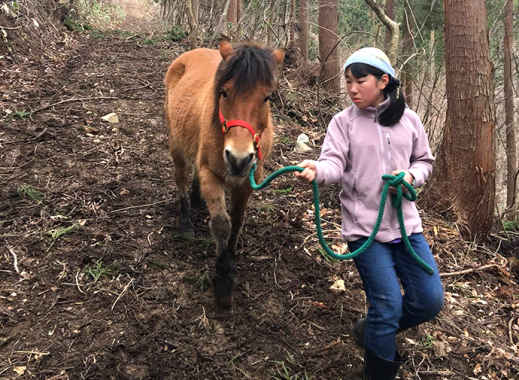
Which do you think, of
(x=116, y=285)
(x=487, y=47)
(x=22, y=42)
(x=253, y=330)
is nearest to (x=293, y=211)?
(x=253, y=330)

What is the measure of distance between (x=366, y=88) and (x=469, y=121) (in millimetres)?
3308

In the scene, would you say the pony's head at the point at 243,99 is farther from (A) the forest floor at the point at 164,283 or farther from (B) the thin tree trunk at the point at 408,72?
(B) the thin tree trunk at the point at 408,72

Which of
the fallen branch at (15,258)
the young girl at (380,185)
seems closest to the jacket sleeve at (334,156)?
the young girl at (380,185)

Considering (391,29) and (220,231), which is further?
(391,29)

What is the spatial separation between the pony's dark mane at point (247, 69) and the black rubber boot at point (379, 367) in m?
2.06

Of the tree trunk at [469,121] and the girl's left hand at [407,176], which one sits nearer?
the girl's left hand at [407,176]

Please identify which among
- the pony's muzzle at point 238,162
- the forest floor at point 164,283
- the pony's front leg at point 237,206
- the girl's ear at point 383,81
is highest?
the girl's ear at point 383,81

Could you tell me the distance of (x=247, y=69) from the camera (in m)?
2.88

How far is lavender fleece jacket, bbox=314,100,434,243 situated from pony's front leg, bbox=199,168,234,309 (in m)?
1.20

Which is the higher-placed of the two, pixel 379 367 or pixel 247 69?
pixel 247 69

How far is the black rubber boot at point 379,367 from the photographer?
8.03ft

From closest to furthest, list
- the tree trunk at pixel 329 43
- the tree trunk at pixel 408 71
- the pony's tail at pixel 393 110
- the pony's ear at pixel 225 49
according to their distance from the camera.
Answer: the pony's tail at pixel 393 110 → the pony's ear at pixel 225 49 → the tree trunk at pixel 408 71 → the tree trunk at pixel 329 43

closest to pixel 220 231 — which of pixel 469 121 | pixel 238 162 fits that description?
pixel 238 162

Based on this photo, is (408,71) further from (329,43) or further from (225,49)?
(225,49)
